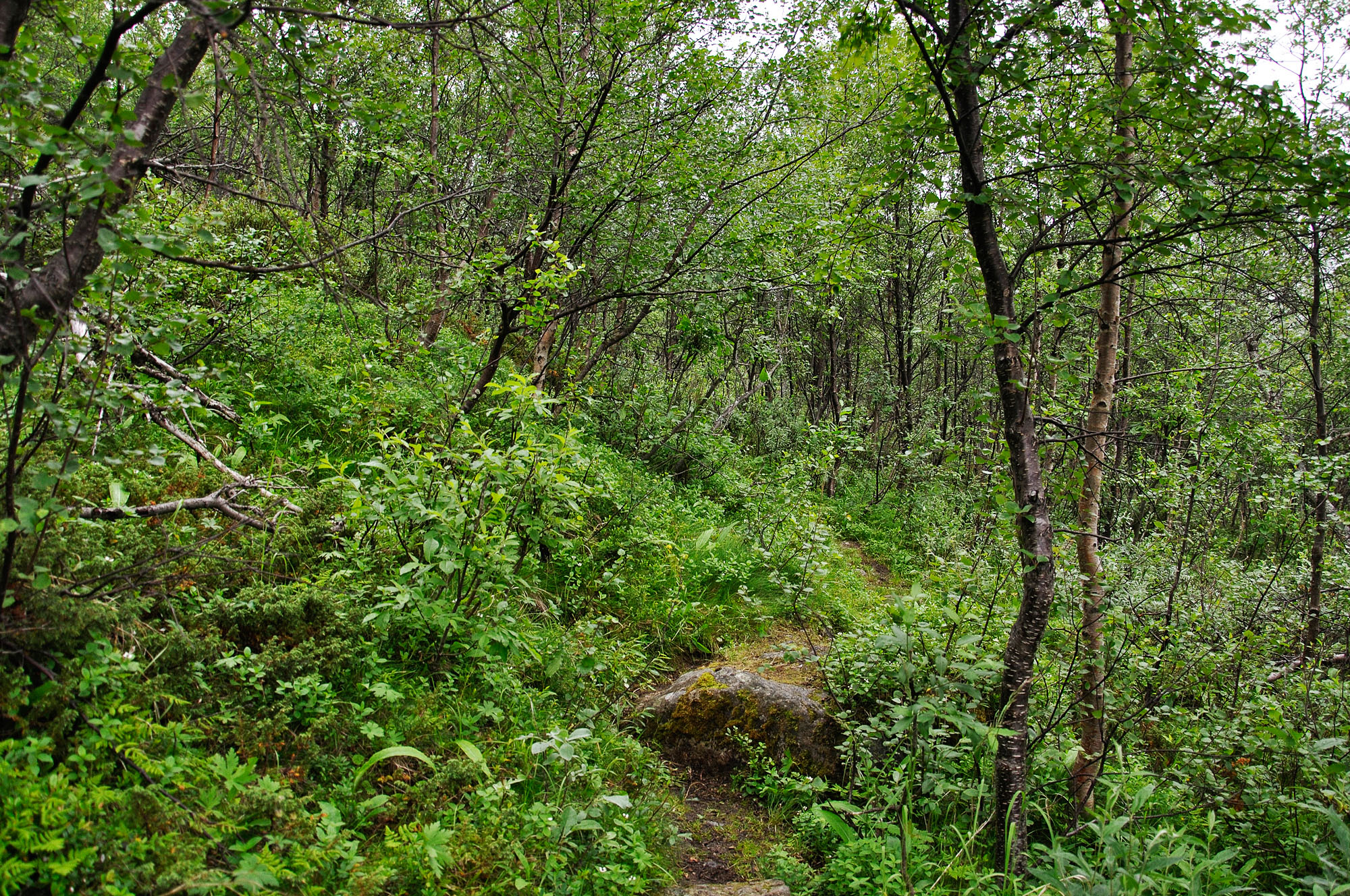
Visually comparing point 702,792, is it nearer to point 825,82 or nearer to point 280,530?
point 280,530

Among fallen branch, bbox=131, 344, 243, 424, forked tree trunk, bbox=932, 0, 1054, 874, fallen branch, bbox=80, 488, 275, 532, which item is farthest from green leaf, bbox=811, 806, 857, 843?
fallen branch, bbox=131, 344, 243, 424

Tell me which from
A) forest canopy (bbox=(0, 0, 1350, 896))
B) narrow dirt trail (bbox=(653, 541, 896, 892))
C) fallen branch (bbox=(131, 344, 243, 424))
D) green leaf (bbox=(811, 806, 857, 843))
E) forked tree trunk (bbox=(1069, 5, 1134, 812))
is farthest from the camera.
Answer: fallen branch (bbox=(131, 344, 243, 424))

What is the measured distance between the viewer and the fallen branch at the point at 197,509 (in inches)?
135

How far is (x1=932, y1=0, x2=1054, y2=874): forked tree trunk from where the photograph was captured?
3.18 meters

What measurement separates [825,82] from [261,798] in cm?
940

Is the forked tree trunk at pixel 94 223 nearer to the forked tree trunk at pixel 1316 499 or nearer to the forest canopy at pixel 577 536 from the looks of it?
the forest canopy at pixel 577 536

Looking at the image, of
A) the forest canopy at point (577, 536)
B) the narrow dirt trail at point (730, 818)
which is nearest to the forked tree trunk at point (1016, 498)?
the forest canopy at point (577, 536)

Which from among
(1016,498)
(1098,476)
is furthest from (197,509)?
(1098,476)

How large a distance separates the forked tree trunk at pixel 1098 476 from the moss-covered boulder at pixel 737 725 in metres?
1.41

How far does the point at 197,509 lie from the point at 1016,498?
444 cm

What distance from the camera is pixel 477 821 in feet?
9.35

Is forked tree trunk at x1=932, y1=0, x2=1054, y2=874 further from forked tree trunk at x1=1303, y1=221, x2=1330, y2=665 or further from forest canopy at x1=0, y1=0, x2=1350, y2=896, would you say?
forked tree trunk at x1=1303, y1=221, x2=1330, y2=665

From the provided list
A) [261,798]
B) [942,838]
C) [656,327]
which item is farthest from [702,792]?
[656,327]

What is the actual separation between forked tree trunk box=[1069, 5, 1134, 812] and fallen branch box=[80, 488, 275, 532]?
13.9ft
